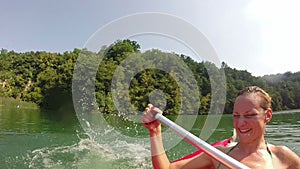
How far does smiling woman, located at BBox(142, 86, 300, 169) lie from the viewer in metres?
1.80

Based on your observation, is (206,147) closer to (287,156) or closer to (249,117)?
(249,117)

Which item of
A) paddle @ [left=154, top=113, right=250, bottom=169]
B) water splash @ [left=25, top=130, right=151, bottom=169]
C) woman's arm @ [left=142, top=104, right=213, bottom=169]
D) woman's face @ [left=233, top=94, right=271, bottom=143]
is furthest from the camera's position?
water splash @ [left=25, top=130, right=151, bottom=169]

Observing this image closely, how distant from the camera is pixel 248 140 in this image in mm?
1857

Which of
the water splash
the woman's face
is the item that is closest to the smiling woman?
the woman's face

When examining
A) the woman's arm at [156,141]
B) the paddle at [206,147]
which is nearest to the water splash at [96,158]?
the woman's arm at [156,141]

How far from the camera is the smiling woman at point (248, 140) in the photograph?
1.80 metres

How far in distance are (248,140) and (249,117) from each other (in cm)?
14

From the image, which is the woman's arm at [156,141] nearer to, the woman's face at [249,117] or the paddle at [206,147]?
the paddle at [206,147]

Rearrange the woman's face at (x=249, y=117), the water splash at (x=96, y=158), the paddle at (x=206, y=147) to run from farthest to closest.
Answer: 1. the water splash at (x=96, y=158)
2. the woman's face at (x=249, y=117)
3. the paddle at (x=206, y=147)

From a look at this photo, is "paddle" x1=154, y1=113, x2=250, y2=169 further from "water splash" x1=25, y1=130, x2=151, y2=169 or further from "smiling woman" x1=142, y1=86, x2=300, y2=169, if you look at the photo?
"water splash" x1=25, y1=130, x2=151, y2=169

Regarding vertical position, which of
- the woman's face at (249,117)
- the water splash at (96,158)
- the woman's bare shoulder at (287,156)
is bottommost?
the water splash at (96,158)

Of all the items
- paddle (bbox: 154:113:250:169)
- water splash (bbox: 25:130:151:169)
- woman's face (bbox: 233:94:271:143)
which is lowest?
water splash (bbox: 25:130:151:169)

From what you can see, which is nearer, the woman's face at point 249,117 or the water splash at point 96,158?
the woman's face at point 249,117

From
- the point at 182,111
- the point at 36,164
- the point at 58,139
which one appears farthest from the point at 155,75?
the point at 58,139
